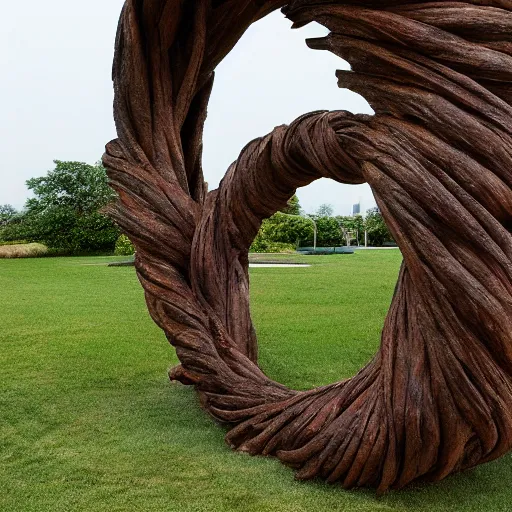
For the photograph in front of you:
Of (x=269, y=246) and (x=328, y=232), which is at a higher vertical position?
(x=328, y=232)

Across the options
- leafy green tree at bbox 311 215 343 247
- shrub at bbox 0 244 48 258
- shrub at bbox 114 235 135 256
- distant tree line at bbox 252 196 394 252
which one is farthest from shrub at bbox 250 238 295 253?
shrub at bbox 0 244 48 258

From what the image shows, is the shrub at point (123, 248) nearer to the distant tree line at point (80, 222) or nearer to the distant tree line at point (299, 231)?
the distant tree line at point (80, 222)

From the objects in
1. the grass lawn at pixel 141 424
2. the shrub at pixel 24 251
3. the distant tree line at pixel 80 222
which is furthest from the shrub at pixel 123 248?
the grass lawn at pixel 141 424

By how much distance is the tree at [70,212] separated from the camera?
16.8m

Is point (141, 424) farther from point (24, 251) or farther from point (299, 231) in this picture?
point (299, 231)

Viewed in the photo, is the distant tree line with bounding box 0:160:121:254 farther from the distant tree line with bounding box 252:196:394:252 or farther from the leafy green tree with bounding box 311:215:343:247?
the leafy green tree with bounding box 311:215:343:247

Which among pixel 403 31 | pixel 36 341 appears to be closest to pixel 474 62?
pixel 403 31

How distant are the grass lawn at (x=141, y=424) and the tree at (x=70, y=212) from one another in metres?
12.0

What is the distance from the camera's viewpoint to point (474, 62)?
148cm

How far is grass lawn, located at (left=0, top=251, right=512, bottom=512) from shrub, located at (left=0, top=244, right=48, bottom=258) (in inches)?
367

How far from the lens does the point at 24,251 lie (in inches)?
574

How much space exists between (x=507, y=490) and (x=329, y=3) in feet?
4.51

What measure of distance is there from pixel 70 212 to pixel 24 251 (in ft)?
10.4

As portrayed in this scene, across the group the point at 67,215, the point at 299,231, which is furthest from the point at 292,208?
the point at 299,231
